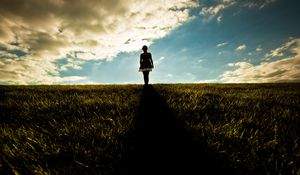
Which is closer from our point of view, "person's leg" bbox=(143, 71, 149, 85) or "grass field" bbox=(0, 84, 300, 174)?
"grass field" bbox=(0, 84, 300, 174)

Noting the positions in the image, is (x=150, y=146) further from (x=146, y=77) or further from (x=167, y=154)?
(x=146, y=77)

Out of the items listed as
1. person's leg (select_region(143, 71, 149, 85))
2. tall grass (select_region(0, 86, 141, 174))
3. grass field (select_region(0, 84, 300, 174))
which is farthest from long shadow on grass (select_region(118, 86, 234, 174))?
person's leg (select_region(143, 71, 149, 85))

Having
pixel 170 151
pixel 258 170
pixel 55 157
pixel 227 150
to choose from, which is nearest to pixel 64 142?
pixel 55 157

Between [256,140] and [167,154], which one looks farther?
[256,140]

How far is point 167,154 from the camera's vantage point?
2.21 m

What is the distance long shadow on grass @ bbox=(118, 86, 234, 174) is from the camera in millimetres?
1911

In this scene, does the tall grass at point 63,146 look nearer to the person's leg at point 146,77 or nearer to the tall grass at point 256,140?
the tall grass at point 256,140

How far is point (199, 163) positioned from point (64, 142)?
1.63 m

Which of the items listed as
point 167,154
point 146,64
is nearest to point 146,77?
point 146,64

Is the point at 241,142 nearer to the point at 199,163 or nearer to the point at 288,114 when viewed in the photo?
the point at 199,163

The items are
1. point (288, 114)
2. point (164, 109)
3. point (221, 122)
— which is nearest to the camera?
point (221, 122)

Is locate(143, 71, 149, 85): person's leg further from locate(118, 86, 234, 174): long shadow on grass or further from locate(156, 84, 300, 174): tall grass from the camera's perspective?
locate(118, 86, 234, 174): long shadow on grass

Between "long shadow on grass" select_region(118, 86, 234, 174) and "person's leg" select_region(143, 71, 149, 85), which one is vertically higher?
"person's leg" select_region(143, 71, 149, 85)

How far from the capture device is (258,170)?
1.89 meters
